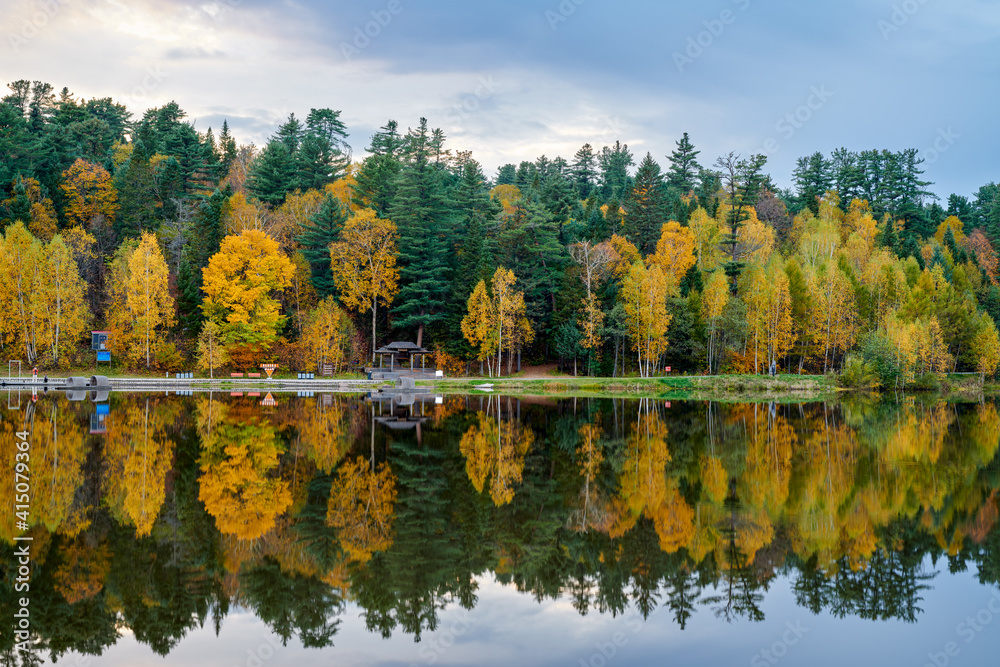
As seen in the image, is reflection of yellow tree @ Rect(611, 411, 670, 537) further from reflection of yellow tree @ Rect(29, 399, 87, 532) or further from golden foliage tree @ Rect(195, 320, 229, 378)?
golden foliage tree @ Rect(195, 320, 229, 378)

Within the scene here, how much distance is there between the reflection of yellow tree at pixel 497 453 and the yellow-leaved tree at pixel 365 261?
32.0 meters

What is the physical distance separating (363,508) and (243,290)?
4614 centimetres

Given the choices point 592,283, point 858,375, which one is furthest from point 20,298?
point 858,375

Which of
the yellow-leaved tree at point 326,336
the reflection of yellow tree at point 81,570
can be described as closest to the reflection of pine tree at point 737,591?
the reflection of yellow tree at point 81,570

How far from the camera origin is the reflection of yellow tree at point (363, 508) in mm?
13411

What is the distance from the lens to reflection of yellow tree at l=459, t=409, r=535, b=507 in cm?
1862

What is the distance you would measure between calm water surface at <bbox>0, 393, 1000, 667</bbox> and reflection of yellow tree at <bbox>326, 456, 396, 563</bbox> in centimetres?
8

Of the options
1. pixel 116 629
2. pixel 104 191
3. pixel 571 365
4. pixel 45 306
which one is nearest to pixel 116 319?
pixel 45 306

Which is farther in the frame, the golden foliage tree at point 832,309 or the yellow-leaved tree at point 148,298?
the golden foliage tree at point 832,309

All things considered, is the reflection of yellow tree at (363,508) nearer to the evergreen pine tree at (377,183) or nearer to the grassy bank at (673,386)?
the grassy bank at (673,386)

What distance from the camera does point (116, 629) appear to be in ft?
32.3

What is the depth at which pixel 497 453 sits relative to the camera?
23.4 metres

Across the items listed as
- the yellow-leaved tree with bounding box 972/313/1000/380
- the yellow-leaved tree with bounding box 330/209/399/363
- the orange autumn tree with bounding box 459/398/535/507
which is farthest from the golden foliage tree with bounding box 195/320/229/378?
the yellow-leaved tree with bounding box 972/313/1000/380

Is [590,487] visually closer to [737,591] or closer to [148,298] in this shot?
[737,591]
